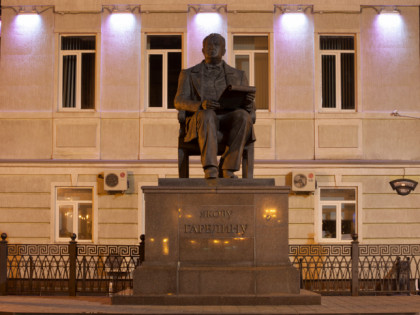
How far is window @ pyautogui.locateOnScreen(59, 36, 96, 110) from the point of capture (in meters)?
19.3

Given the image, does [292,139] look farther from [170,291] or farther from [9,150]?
[170,291]

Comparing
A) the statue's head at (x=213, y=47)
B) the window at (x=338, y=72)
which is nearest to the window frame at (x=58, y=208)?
the window at (x=338, y=72)

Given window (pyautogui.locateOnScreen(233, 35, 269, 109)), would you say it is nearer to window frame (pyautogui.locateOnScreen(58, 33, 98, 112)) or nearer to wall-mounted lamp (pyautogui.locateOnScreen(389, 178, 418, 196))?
window frame (pyautogui.locateOnScreen(58, 33, 98, 112))

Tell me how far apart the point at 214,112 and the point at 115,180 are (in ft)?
27.5

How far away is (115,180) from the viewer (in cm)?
1870

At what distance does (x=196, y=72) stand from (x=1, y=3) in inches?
388

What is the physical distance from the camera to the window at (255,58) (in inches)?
764

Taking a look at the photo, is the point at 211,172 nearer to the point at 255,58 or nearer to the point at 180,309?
the point at 180,309

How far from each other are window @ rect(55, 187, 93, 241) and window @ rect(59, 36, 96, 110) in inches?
82.2

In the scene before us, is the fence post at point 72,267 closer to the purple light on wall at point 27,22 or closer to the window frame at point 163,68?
the window frame at point 163,68

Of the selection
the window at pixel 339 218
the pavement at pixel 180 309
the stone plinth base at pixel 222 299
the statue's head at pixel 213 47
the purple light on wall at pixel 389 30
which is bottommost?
the pavement at pixel 180 309

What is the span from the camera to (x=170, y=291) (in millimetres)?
10141

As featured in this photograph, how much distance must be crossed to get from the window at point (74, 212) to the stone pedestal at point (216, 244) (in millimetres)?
8885

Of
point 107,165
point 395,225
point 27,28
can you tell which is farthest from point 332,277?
point 27,28
